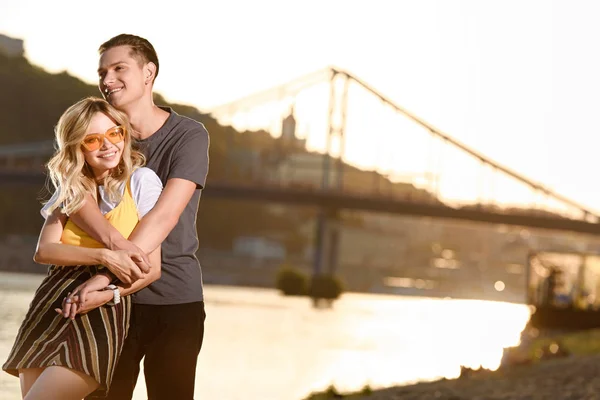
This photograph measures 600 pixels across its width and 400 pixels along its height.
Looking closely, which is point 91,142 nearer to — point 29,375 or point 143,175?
point 143,175

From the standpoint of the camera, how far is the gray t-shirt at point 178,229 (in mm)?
2865

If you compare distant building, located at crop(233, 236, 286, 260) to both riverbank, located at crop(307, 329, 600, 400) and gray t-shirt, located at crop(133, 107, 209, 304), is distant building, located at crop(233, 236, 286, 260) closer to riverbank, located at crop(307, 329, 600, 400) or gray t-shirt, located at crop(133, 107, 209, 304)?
riverbank, located at crop(307, 329, 600, 400)

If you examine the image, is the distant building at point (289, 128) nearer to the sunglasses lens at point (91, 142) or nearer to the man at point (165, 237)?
the man at point (165, 237)

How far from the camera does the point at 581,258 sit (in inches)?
1160

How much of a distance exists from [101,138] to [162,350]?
1.66 feet

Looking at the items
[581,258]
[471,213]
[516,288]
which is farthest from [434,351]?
[516,288]

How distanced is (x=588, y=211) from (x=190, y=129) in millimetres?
54711

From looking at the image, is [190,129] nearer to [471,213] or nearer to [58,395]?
[58,395]

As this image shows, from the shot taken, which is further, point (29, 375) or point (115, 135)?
point (115, 135)

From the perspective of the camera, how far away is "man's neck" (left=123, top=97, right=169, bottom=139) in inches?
115

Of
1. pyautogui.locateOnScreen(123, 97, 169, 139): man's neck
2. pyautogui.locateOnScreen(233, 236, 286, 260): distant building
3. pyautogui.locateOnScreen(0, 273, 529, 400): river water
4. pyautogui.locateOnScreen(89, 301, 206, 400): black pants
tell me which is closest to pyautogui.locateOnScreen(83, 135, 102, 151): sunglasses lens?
pyautogui.locateOnScreen(123, 97, 169, 139): man's neck

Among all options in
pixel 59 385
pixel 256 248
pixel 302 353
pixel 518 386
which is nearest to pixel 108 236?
pixel 59 385

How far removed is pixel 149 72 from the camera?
2.91m

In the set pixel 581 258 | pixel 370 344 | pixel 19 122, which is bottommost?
pixel 370 344
